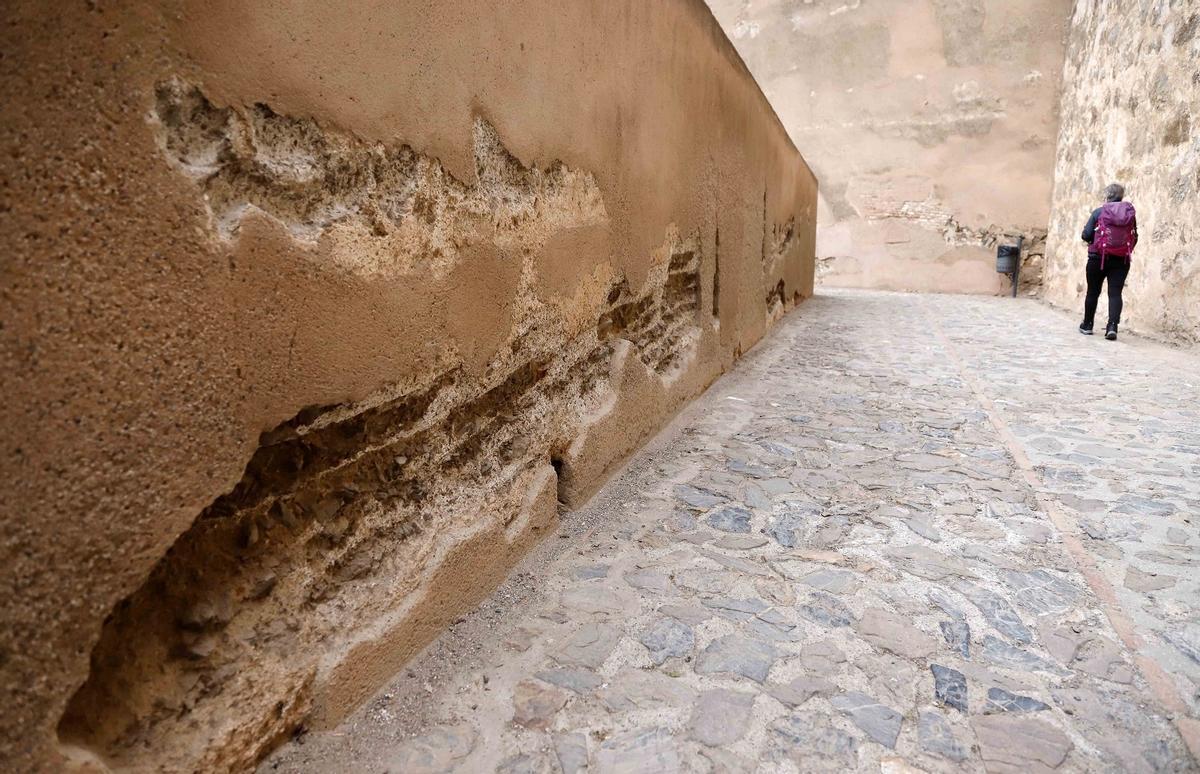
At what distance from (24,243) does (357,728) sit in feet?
3.32

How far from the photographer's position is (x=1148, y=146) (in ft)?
21.6

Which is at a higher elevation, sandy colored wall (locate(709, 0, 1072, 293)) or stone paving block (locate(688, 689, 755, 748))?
sandy colored wall (locate(709, 0, 1072, 293))

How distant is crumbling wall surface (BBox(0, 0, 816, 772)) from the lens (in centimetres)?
87

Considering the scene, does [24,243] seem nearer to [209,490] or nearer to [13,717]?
[209,490]

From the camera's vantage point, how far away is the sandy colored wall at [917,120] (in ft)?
35.5

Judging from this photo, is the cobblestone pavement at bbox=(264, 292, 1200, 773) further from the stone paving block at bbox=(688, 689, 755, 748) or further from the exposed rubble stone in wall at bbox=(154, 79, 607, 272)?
the exposed rubble stone in wall at bbox=(154, 79, 607, 272)

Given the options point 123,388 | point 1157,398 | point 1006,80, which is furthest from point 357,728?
point 1006,80

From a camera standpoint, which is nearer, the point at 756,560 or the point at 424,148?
the point at 424,148

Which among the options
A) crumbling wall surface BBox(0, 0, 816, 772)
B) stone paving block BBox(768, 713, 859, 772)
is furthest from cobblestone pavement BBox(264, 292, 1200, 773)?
crumbling wall surface BBox(0, 0, 816, 772)

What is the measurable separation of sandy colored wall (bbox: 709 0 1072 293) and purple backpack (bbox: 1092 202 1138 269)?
17.4ft

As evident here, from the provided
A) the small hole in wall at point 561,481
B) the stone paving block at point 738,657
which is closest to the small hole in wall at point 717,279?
the small hole in wall at point 561,481

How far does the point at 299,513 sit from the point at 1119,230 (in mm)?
6905

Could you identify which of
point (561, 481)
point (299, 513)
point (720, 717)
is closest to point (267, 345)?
point (299, 513)

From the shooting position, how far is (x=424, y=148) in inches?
59.6
